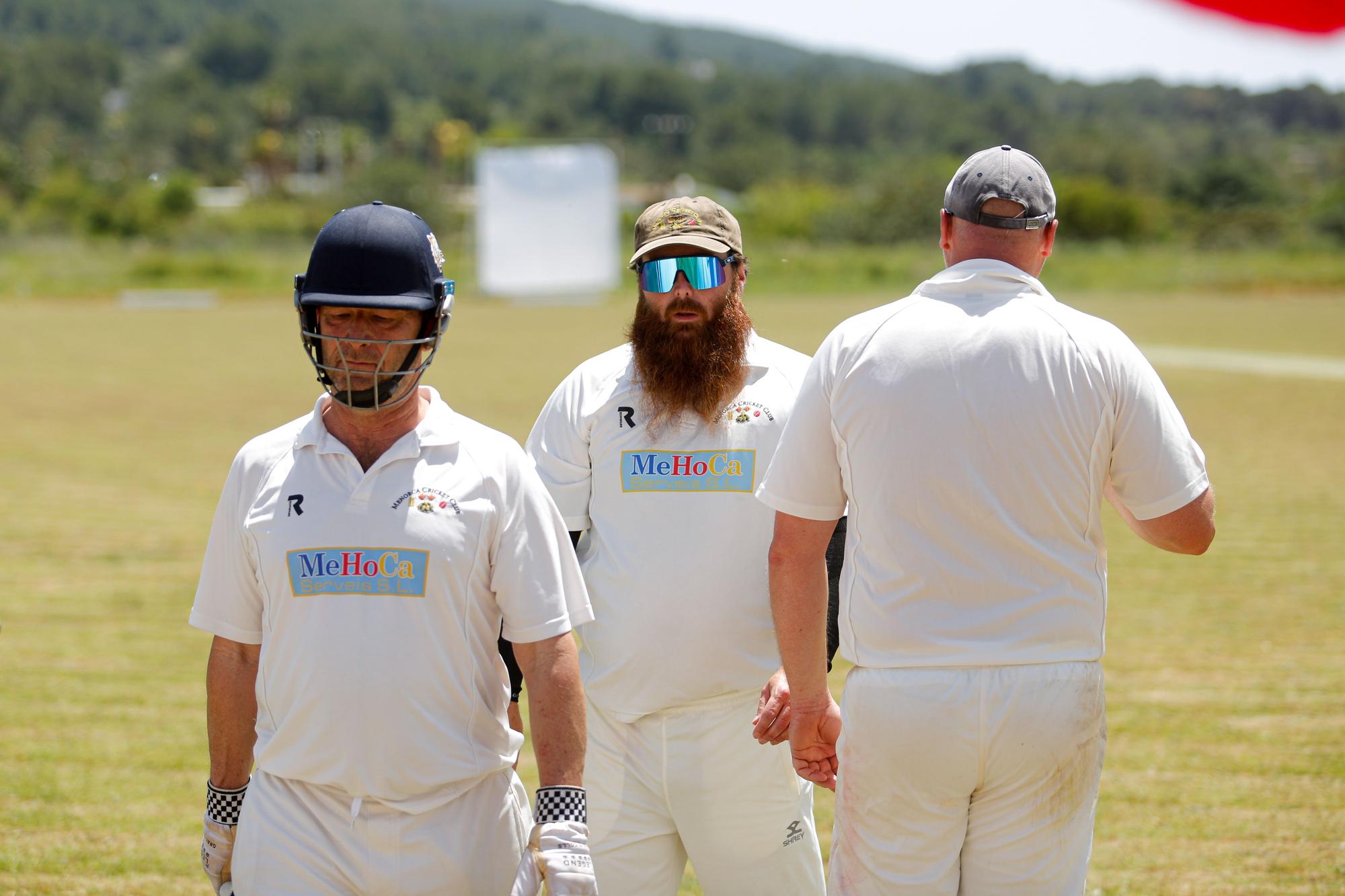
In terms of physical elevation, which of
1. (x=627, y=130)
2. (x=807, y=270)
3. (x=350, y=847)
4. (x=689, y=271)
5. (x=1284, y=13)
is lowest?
(x=807, y=270)

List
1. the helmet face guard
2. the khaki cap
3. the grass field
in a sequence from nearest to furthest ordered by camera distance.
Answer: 1. the helmet face guard
2. the khaki cap
3. the grass field

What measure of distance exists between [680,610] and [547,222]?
54225mm

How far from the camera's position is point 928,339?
9.05 ft

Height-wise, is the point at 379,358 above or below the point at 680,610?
above

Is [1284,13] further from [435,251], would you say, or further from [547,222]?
[547,222]

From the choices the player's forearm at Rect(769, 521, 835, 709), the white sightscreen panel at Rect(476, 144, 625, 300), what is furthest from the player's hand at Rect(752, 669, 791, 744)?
the white sightscreen panel at Rect(476, 144, 625, 300)

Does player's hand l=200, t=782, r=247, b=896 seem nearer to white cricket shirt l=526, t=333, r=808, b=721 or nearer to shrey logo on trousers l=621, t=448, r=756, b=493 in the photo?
white cricket shirt l=526, t=333, r=808, b=721

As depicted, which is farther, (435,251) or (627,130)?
(627,130)

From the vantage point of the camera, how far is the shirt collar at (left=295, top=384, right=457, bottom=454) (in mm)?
2643

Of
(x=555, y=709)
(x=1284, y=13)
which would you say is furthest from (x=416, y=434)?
(x=1284, y=13)

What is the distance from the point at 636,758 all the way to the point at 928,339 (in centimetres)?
137

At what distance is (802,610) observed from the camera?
9.79 feet

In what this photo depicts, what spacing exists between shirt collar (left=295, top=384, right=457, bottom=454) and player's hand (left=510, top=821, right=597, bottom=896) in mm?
768

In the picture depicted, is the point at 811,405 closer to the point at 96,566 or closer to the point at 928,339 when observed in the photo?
the point at 928,339
